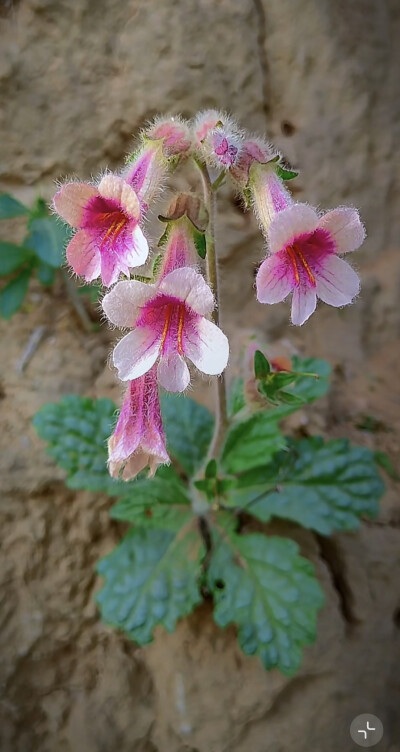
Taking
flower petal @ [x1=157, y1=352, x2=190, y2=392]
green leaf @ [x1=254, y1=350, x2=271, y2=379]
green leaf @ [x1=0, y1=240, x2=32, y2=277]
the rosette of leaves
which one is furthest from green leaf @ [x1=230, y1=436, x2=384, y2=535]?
green leaf @ [x1=0, y1=240, x2=32, y2=277]

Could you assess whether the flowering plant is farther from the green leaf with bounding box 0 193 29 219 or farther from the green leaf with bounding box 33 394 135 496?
the green leaf with bounding box 0 193 29 219

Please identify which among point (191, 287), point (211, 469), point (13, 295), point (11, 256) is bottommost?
point (211, 469)

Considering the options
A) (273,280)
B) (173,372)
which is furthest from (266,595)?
(273,280)

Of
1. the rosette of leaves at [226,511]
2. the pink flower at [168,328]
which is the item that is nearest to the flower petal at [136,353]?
the pink flower at [168,328]

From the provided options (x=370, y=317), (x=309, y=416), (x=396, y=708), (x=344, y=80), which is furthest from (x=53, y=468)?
(x=344, y=80)

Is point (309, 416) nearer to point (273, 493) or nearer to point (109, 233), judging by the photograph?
point (273, 493)

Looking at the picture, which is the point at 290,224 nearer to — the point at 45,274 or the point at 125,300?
the point at 125,300
